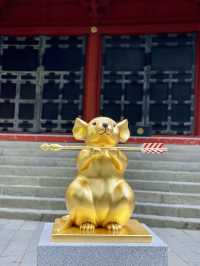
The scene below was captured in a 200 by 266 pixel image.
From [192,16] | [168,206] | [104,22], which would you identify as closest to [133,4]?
[104,22]

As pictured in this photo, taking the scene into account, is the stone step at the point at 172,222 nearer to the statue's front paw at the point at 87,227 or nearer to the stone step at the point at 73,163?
the stone step at the point at 73,163

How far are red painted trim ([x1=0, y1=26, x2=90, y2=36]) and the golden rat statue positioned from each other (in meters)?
8.13

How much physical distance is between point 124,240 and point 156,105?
7936mm

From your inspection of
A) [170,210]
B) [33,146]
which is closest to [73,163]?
[33,146]

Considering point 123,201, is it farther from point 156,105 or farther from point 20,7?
point 20,7

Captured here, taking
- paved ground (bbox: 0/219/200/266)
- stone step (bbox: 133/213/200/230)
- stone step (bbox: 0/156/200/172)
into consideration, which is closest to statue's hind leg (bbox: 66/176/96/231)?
paved ground (bbox: 0/219/200/266)

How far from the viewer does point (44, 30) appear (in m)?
10.7

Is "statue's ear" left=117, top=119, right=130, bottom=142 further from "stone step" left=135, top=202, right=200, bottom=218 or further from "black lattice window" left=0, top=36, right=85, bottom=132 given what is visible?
"black lattice window" left=0, top=36, right=85, bottom=132

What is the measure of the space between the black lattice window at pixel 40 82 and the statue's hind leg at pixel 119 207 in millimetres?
7830

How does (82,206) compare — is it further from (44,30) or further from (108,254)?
(44,30)

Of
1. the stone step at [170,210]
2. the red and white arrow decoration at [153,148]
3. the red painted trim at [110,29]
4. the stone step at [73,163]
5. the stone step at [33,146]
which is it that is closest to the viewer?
the red and white arrow decoration at [153,148]

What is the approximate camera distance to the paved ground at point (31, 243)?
3726 millimetres

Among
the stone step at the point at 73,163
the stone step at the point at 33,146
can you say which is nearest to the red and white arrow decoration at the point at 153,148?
the stone step at the point at 73,163

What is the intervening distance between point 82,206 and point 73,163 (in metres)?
4.65
